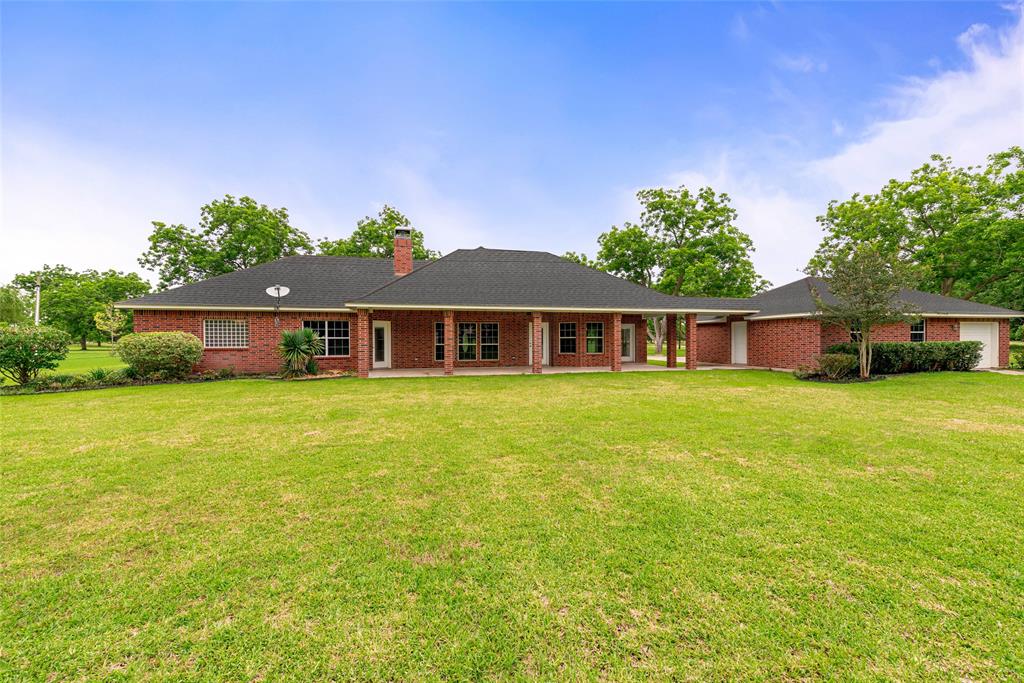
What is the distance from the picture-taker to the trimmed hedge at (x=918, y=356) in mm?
14789

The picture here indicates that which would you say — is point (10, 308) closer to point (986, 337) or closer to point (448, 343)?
point (448, 343)

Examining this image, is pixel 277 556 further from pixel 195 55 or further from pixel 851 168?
pixel 851 168

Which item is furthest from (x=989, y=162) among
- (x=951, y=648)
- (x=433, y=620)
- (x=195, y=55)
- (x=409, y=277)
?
(x=195, y=55)

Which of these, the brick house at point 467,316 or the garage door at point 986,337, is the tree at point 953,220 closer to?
the garage door at point 986,337

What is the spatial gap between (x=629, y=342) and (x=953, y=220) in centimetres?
2285

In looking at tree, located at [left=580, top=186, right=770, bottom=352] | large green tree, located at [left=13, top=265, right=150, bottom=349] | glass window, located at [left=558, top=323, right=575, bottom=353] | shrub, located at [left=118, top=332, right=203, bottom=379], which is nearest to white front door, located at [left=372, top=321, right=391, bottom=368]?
shrub, located at [left=118, top=332, right=203, bottom=379]

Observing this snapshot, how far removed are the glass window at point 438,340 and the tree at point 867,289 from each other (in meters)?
14.9

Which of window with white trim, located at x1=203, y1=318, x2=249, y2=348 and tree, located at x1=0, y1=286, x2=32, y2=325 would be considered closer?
window with white trim, located at x1=203, y1=318, x2=249, y2=348

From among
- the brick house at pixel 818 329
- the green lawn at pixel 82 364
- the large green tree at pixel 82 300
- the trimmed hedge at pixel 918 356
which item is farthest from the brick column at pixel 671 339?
the large green tree at pixel 82 300

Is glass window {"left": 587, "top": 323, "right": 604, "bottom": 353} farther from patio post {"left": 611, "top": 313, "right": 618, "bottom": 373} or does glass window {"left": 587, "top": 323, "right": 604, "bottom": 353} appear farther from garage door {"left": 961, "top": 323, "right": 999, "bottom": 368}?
garage door {"left": 961, "top": 323, "right": 999, "bottom": 368}

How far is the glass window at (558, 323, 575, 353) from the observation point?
62.9 ft

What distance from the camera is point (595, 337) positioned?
63.9 feet

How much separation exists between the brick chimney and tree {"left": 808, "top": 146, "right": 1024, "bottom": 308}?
23.3 m

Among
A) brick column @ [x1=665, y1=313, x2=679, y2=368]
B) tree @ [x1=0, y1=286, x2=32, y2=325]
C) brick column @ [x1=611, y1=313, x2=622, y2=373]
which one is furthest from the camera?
tree @ [x1=0, y1=286, x2=32, y2=325]
